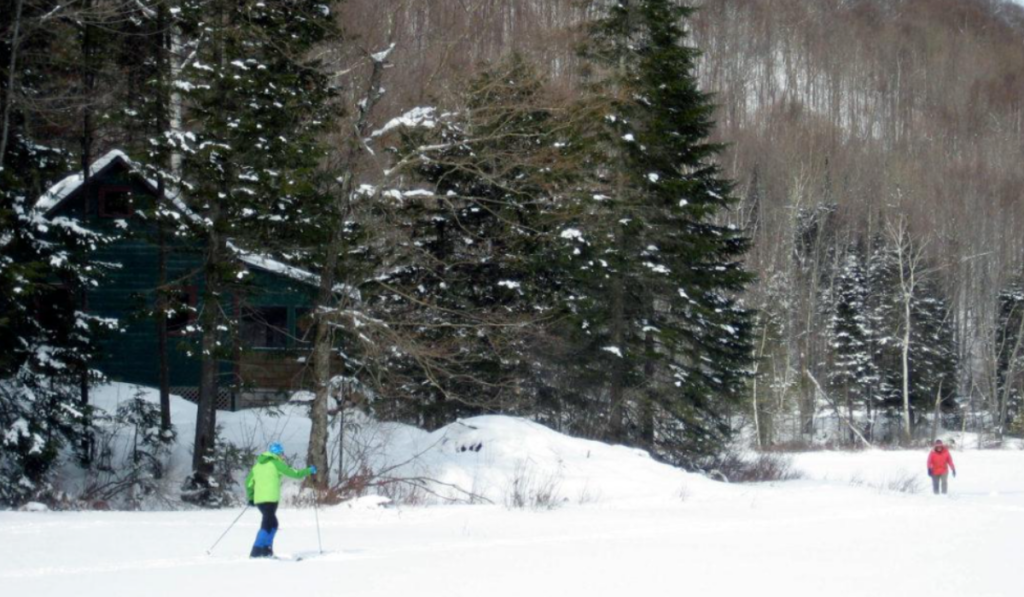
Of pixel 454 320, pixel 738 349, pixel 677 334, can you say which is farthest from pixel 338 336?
pixel 738 349

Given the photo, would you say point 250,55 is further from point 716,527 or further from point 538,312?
point 716,527

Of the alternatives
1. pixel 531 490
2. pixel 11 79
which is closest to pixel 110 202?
pixel 11 79

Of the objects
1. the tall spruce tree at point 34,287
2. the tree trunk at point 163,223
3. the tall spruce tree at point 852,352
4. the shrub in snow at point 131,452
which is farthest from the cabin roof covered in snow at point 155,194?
the tall spruce tree at point 852,352

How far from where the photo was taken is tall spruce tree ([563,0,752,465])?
84.7 feet

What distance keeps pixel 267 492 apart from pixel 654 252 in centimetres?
1659

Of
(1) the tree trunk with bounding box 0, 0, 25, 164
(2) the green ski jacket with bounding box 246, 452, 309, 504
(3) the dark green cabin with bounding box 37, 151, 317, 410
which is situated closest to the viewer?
(2) the green ski jacket with bounding box 246, 452, 309, 504

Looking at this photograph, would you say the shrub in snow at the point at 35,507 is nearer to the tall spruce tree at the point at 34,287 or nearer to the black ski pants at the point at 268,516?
the tall spruce tree at the point at 34,287

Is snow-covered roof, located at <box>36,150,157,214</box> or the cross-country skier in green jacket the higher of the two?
snow-covered roof, located at <box>36,150,157,214</box>

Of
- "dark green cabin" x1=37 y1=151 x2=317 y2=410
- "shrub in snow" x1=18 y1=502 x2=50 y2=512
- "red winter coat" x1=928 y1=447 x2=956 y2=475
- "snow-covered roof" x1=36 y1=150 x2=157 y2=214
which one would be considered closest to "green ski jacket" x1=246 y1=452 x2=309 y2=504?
"shrub in snow" x1=18 y1=502 x2=50 y2=512

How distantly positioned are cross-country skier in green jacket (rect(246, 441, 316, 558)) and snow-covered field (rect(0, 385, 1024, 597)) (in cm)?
28

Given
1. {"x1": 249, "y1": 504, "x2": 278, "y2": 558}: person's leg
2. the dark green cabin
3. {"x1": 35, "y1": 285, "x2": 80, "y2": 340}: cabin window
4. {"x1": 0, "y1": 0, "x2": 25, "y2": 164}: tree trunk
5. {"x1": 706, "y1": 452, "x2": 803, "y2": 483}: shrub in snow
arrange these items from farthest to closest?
{"x1": 706, "y1": 452, "x2": 803, "y2": 483}: shrub in snow → the dark green cabin → {"x1": 35, "y1": 285, "x2": 80, "y2": 340}: cabin window → {"x1": 0, "y1": 0, "x2": 25, "y2": 164}: tree trunk → {"x1": 249, "y1": 504, "x2": 278, "y2": 558}: person's leg

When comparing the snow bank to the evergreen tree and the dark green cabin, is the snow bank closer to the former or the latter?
the evergreen tree

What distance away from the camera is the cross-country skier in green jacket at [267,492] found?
11.2m

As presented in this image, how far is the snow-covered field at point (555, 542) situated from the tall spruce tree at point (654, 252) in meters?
4.61
